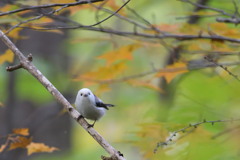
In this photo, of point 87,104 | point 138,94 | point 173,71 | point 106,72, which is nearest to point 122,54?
point 106,72

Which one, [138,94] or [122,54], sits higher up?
[138,94]

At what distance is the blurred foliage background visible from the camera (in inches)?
128

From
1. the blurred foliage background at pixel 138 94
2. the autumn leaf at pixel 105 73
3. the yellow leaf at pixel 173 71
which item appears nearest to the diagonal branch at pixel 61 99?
the blurred foliage background at pixel 138 94

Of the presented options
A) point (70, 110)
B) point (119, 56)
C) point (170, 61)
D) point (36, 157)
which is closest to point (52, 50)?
point (36, 157)

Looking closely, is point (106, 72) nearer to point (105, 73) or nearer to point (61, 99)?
point (105, 73)

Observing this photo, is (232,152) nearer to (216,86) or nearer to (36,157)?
(216,86)

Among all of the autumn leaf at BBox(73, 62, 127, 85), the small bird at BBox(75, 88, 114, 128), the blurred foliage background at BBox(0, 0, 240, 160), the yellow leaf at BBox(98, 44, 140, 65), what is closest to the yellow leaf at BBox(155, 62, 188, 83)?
the blurred foliage background at BBox(0, 0, 240, 160)

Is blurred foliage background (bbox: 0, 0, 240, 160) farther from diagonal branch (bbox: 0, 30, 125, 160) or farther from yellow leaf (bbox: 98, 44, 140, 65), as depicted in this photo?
diagonal branch (bbox: 0, 30, 125, 160)

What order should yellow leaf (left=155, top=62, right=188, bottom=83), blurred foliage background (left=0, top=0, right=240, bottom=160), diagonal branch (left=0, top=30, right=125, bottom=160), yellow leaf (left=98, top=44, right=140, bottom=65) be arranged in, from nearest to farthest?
diagonal branch (left=0, top=30, right=125, bottom=160)
blurred foliage background (left=0, top=0, right=240, bottom=160)
yellow leaf (left=155, top=62, right=188, bottom=83)
yellow leaf (left=98, top=44, right=140, bottom=65)

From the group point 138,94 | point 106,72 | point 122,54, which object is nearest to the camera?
point 122,54

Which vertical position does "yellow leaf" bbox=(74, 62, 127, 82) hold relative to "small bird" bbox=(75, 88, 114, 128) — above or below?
above

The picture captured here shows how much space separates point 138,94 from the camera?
22.9 feet

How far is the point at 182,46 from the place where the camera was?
4.24 meters

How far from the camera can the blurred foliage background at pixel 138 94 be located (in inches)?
128
